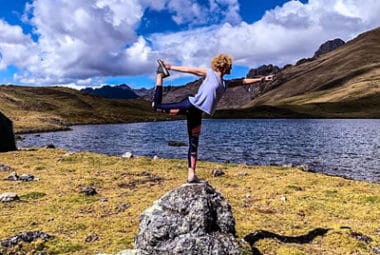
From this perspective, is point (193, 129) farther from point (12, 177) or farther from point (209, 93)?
point (12, 177)

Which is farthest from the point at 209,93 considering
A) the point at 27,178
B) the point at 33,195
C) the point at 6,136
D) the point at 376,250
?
the point at 6,136

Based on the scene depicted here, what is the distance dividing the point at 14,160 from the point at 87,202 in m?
19.6

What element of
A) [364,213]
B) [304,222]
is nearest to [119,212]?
[304,222]

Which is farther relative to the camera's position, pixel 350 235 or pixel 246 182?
pixel 246 182

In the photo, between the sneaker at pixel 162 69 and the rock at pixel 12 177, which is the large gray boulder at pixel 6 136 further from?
the sneaker at pixel 162 69

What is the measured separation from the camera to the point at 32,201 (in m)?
22.2

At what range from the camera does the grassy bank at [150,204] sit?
1605 centimetres

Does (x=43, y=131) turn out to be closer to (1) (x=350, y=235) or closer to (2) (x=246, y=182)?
(2) (x=246, y=182)

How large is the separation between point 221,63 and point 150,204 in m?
10.4

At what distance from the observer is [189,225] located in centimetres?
1322

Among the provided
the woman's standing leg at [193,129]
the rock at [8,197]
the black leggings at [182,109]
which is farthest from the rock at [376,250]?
the rock at [8,197]

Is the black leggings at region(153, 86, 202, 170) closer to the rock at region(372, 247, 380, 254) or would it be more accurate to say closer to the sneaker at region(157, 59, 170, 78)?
the sneaker at region(157, 59, 170, 78)

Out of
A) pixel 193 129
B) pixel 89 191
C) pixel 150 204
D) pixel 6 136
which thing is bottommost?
pixel 150 204

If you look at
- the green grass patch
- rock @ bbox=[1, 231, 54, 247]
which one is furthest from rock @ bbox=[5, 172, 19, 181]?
rock @ bbox=[1, 231, 54, 247]
